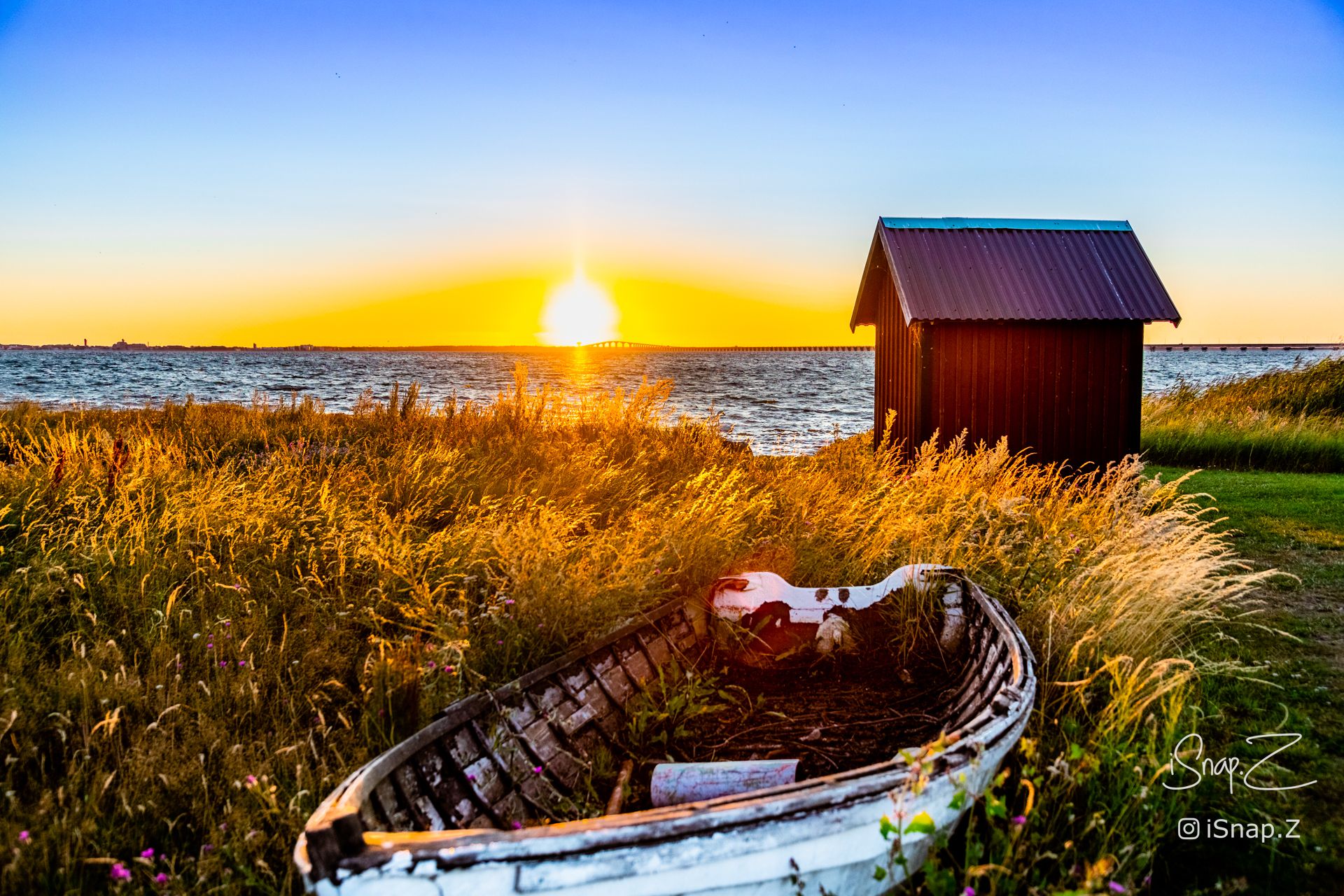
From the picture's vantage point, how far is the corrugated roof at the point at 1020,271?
37.8 ft

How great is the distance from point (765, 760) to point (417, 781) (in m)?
1.65

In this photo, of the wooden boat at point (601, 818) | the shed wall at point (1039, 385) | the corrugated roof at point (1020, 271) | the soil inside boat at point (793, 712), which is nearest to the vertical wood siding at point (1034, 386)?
the shed wall at point (1039, 385)

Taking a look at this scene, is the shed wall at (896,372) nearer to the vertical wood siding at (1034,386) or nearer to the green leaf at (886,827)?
the vertical wood siding at (1034,386)

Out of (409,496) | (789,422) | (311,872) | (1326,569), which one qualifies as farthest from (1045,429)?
(789,422)

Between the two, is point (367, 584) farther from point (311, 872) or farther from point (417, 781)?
point (311, 872)

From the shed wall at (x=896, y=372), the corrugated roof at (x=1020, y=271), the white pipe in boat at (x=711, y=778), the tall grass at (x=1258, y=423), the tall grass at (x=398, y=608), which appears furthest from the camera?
the tall grass at (x=1258, y=423)

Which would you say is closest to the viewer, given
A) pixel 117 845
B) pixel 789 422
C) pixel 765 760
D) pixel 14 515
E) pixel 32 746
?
pixel 117 845

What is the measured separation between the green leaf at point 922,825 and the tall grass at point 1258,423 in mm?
16197

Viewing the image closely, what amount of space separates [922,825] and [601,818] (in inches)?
41.7

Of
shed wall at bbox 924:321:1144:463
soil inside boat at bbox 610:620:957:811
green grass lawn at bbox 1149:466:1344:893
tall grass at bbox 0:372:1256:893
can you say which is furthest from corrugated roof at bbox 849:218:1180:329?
soil inside boat at bbox 610:620:957:811

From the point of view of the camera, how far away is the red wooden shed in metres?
11.6

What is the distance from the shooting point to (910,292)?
11570mm

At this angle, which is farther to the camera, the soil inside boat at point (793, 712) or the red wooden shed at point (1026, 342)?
the red wooden shed at point (1026, 342)

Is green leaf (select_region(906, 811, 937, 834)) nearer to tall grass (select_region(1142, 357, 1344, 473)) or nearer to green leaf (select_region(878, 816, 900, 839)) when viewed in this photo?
green leaf (select_region(878, 816, 900, 839))
